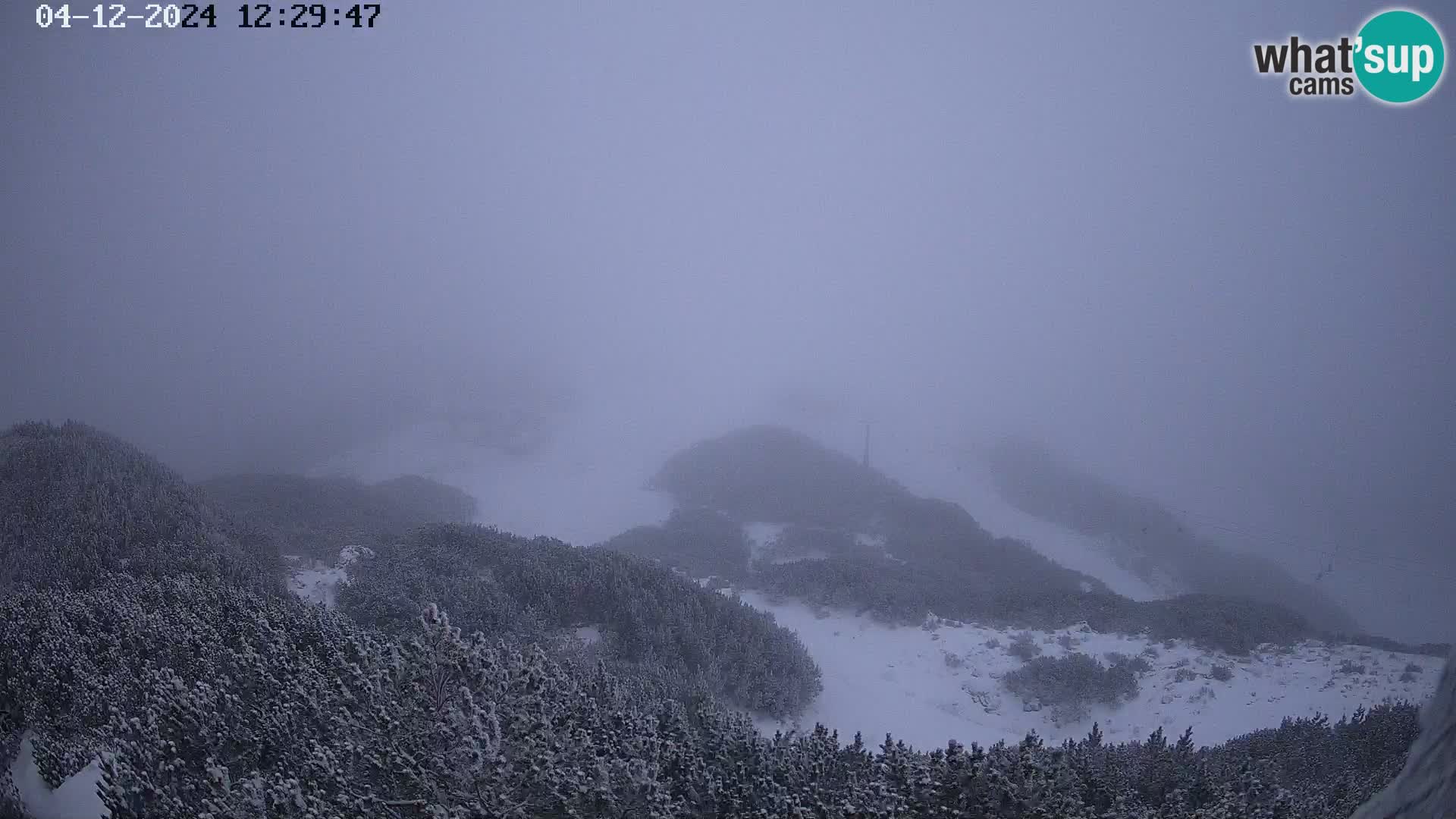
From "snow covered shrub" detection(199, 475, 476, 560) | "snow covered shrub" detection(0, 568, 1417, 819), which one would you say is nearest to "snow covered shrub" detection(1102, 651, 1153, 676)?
"snow covered shrub" detection(0, 568, 1417, 819)

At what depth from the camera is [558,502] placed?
32562 mm

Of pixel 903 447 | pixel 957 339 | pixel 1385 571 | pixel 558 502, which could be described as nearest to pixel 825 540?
pixel 558 502

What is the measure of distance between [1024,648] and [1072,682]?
4.98 ft

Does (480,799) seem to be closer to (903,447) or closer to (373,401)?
(903,447)

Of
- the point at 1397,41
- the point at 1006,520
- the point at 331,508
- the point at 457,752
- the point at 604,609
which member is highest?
the point at 1397,41

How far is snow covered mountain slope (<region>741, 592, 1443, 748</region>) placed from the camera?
411 inches

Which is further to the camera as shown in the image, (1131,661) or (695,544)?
(695,544)

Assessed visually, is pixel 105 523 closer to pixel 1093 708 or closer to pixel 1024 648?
pixel 1024 648

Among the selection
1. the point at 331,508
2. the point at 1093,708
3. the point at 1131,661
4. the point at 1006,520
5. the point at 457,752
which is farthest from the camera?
the point at 1006,520

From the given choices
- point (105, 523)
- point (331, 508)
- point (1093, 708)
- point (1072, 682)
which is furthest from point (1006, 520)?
point (105, 523)

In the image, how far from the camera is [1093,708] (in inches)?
445

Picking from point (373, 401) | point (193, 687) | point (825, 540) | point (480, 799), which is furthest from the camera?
point (373, 401)

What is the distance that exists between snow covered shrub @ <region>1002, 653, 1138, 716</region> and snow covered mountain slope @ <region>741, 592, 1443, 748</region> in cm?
20

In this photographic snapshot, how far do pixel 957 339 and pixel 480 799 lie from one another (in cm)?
9659
